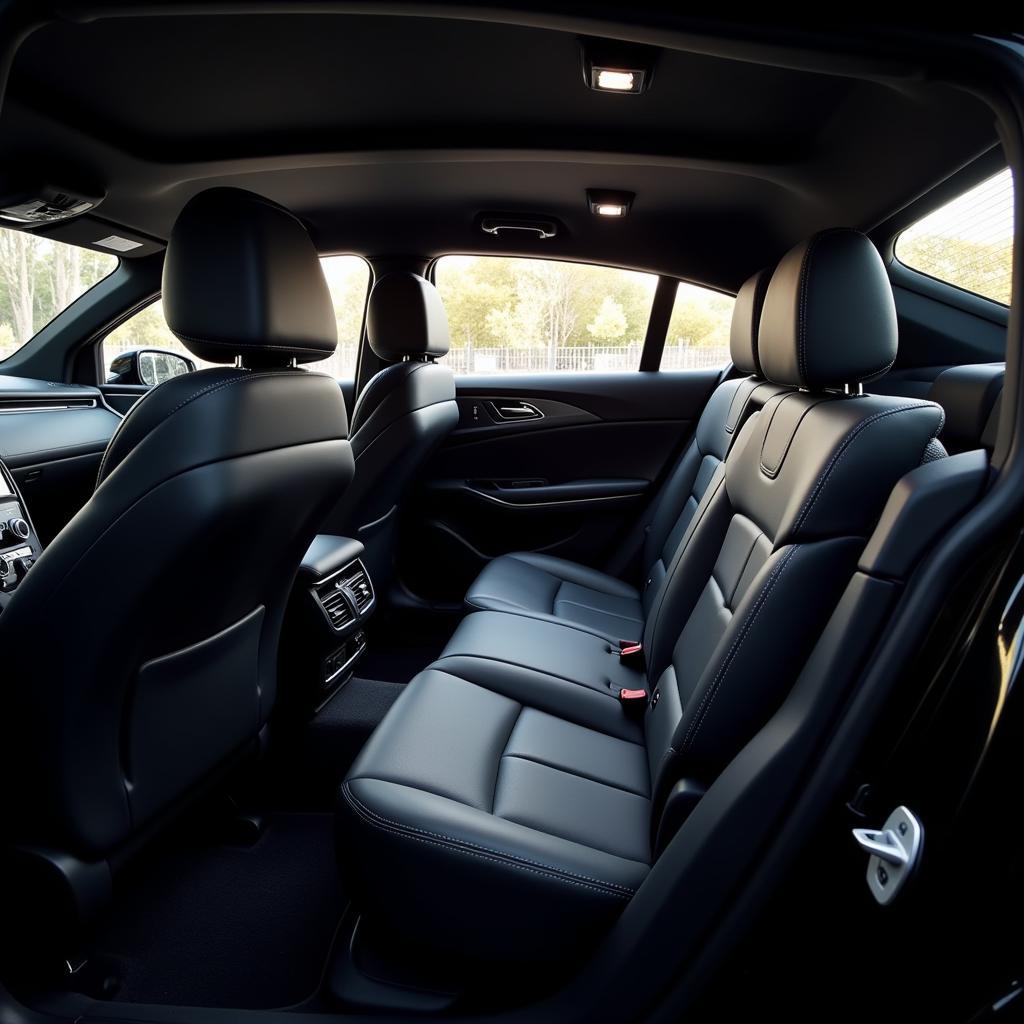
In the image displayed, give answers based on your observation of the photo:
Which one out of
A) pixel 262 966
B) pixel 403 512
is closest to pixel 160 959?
pixel 262 966

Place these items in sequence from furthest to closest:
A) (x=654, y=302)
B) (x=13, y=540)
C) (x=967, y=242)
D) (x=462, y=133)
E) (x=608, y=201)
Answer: (x=654, y=302) < (x=608, y=201) < (x=462, y=133) < (x=967, y=242) < (x=13, y=540)

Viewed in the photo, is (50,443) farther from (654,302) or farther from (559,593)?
(654,302)

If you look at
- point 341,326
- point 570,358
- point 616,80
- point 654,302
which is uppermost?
point 616,80

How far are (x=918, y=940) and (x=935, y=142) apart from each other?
182 centimetres

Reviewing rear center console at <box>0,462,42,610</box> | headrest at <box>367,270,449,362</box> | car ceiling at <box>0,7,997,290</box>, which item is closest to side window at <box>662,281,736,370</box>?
car ceiling at <box>0,7,997,290</box>

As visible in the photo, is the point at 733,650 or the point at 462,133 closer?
the point at 733,650

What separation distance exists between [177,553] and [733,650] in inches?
33.3

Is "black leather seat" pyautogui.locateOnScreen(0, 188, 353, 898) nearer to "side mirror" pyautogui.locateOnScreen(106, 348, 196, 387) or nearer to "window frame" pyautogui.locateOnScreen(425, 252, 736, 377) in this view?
"side mirror" pyautogui.locateOnScreen(106, 348, 196, 387)

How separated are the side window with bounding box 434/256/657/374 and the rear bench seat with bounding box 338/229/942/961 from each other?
5.26ft

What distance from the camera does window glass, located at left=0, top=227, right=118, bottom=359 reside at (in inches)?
97.3

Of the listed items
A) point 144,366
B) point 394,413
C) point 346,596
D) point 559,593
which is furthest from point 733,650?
point 144,366

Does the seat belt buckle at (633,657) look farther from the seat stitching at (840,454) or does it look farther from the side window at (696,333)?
the side window at (696,333)

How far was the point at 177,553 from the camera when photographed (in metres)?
1.17

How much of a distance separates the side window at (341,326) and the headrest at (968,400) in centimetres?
208
